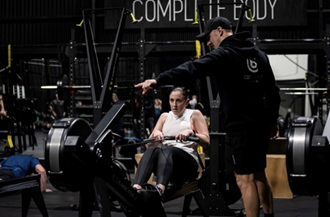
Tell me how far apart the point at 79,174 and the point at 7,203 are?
3107 mm

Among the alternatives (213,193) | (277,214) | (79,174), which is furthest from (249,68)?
(277,214)

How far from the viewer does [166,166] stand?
4566mm

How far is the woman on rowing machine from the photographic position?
455cm

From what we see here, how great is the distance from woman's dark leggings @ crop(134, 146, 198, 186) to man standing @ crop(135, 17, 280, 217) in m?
0.75

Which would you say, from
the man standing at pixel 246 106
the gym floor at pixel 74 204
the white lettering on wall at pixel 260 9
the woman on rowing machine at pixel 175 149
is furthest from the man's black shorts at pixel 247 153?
the white lettering on wall at pixel 260 9

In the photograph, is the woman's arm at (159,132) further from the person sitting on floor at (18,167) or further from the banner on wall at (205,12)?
the banner on wall at (205,12)

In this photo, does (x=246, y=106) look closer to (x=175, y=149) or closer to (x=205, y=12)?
(x=175, y=149)

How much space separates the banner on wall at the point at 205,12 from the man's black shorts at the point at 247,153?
4.37 metres

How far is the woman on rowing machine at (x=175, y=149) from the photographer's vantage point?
455 cm

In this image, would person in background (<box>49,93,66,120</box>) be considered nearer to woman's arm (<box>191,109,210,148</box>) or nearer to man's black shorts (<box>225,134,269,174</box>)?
woman's arm (<box>191,109,210,148</box>)

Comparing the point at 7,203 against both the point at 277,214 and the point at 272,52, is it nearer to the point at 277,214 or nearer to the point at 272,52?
the point at 277,214

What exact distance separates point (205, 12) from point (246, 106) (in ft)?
14.9

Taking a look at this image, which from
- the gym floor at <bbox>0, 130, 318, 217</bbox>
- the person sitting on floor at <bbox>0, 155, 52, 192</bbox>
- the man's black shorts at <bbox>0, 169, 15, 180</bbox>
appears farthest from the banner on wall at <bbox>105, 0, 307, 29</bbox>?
the man's black shorts at <bbox>0, 169, 15, 180</bbox>

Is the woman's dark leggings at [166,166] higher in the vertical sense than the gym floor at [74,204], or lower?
higher
